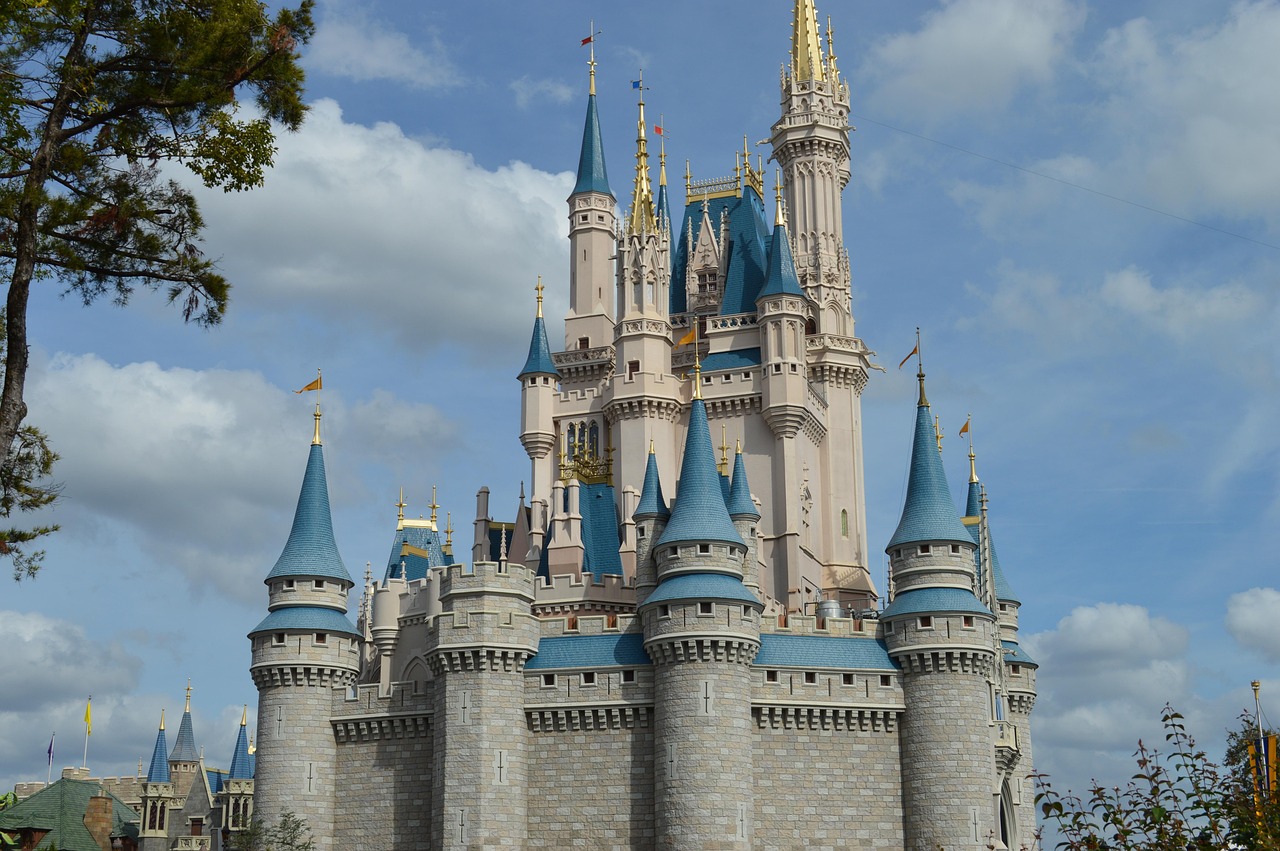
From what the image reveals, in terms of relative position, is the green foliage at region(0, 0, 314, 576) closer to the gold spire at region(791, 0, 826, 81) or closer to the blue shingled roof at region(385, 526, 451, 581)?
the blue shingled roof at region(385, 526, 451, 581)

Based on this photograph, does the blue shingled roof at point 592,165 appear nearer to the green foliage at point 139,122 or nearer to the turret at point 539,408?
the turret at point 539,408

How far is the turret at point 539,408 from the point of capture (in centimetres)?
6288

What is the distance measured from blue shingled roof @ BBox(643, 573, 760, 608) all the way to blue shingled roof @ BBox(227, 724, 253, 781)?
32.9 metres

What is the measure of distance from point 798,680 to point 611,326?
75.9 feet

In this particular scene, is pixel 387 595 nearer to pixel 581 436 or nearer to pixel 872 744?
pixel 581 436

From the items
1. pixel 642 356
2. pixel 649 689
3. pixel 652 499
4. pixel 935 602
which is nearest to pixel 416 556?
pixel 642 356

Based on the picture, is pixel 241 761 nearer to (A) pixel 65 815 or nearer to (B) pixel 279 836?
(A) pixel 65 815

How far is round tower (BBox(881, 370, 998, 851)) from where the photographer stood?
45.0 m

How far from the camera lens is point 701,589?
45.2 m

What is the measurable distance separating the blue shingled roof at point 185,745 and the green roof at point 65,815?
10.8 ft

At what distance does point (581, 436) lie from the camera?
63.0 metres

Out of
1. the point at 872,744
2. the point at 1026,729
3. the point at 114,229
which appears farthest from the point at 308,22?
the point at 1026,729

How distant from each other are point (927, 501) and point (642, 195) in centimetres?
2127

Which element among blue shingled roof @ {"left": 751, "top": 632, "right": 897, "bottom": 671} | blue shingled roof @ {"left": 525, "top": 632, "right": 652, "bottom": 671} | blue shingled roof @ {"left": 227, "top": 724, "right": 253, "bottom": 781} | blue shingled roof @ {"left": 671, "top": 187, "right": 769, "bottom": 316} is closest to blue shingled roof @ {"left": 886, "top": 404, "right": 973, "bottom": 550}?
blue shingled roof @ {"left": 751, "top": 632, "right": 897, "bottom": 671}
